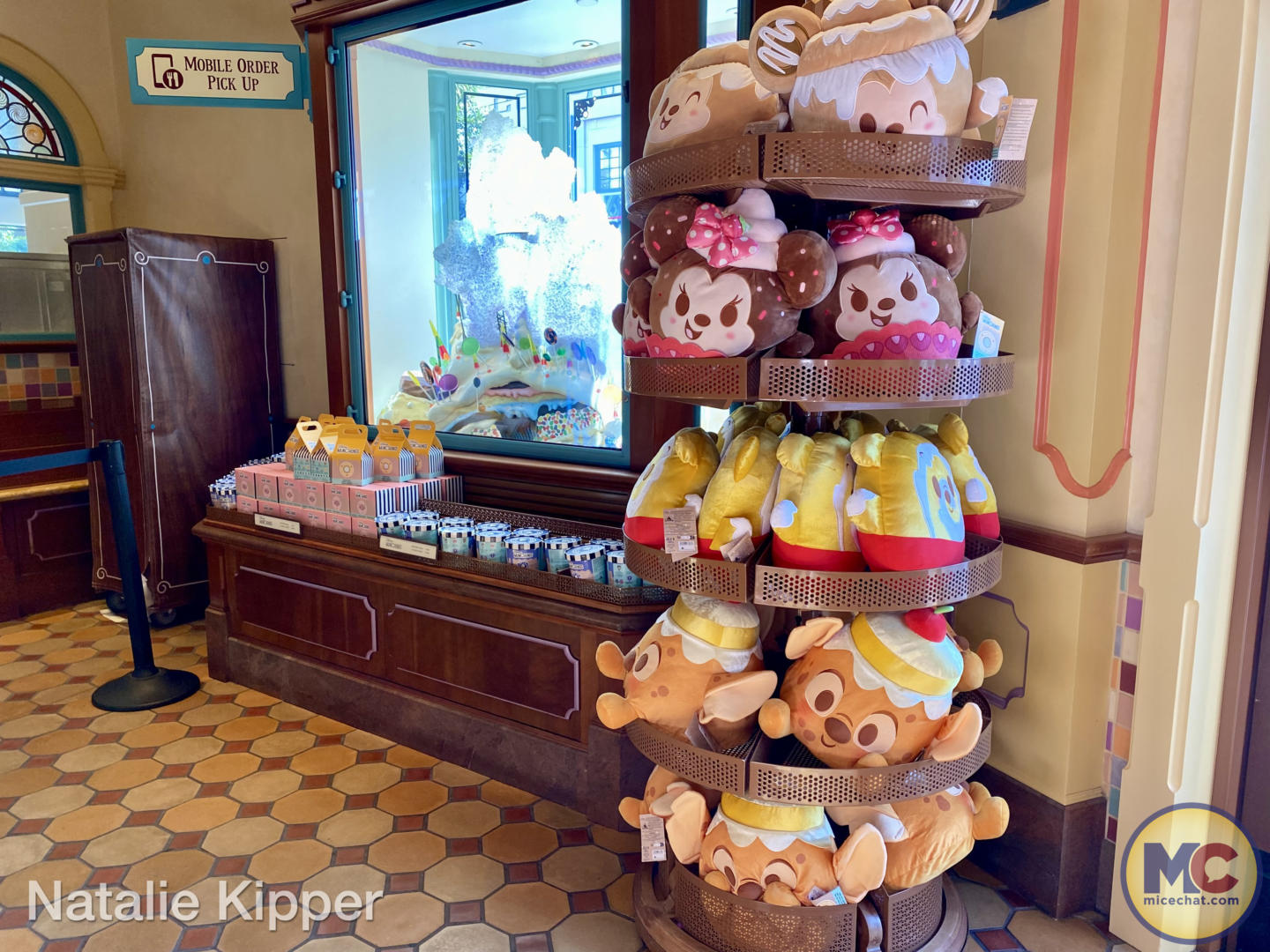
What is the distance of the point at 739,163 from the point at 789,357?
1.20 feet

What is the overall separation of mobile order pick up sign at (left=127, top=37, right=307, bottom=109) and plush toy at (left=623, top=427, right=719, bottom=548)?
2.42 m

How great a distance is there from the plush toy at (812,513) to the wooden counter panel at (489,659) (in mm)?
1034

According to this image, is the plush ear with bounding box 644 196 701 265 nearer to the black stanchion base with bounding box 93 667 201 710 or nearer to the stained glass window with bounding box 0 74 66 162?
the black stanchion base with bounding box 93 667 201 710

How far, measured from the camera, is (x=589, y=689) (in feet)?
8.70

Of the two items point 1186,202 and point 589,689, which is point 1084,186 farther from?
point 589,689

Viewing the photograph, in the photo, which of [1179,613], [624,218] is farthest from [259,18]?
[1179,613]

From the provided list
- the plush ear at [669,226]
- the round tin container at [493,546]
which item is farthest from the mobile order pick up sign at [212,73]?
the plush ear at [669,226]

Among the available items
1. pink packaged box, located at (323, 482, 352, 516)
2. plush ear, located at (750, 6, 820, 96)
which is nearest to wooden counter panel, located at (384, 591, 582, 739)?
pink packaged box, located at (323, 482, 352, 516)

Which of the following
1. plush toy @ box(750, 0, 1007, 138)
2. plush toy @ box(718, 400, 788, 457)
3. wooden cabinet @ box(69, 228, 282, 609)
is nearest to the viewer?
plush toy @ box(750, 0, 1007, 138)

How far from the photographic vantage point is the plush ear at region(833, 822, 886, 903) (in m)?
1.82

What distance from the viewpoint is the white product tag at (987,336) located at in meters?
1.89

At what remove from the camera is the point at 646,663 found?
1960mm

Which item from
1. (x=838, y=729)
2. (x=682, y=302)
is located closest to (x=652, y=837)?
(x=838, y=729)

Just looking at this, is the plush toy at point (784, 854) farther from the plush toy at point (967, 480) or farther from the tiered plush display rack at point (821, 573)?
the plush toy at point (967, 480)
